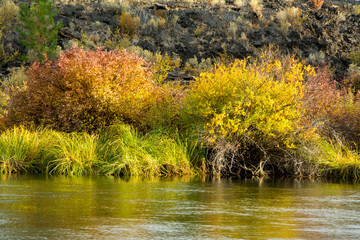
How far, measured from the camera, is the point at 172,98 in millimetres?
18641

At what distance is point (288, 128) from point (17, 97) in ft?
27.8

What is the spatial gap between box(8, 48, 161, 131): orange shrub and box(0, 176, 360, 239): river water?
4.02m

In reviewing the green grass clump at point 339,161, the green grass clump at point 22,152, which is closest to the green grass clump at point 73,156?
the green grass clump at point 22,152

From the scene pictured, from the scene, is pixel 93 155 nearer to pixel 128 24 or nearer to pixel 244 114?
pixel 244 114

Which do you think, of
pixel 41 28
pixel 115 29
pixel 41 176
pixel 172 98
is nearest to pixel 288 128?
pixel 172 98

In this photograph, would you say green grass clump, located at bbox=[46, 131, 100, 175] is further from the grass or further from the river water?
the river water

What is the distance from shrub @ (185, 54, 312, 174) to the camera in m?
16.3

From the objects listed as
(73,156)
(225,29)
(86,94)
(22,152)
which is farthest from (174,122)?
(225,29)

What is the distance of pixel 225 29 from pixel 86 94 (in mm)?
29197

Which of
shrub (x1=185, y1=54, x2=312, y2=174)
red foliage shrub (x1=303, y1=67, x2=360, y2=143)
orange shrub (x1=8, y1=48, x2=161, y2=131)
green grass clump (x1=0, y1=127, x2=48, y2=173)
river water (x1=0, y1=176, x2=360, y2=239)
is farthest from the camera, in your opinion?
orange shrub (x1=8, y1=48, x2=161, y2=131)

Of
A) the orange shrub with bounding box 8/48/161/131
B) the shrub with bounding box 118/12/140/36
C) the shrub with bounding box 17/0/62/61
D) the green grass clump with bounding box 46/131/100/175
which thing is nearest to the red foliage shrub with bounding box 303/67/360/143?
the orange shrub with bounding box 8/48/161/131

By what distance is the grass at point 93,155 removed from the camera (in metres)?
16.4

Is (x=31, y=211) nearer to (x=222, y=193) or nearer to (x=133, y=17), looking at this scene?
(x=222, y=193)

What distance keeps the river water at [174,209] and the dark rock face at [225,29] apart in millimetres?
29009
